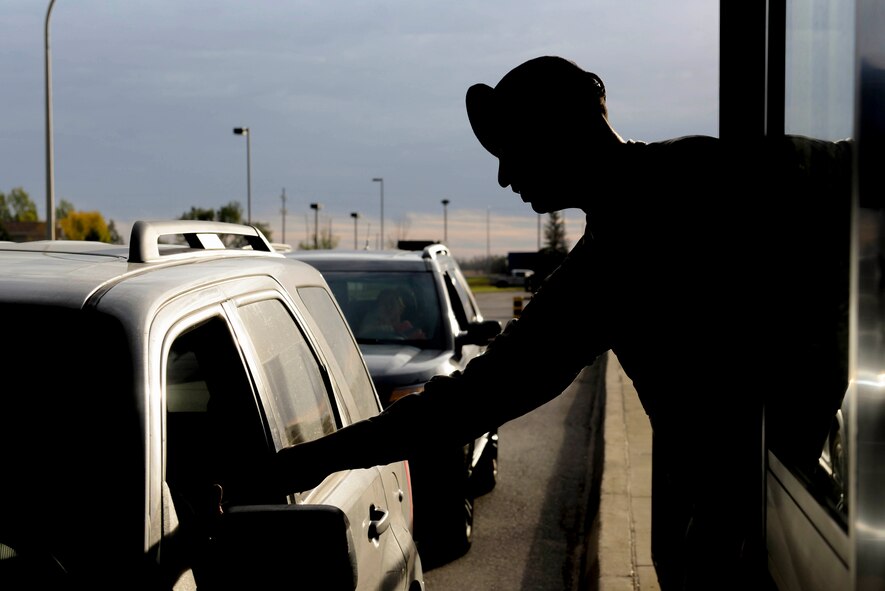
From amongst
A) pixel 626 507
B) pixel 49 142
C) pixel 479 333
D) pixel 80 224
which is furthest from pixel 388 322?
pixel 80 224

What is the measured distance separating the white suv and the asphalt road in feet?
12.6

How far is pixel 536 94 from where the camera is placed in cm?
225

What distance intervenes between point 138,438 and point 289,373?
104cm

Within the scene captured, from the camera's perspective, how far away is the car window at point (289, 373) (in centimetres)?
276

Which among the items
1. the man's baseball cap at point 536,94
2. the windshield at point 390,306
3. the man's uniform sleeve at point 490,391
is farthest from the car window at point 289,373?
the windshield at point 390,306

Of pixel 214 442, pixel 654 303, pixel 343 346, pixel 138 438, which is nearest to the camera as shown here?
pixel 138 438

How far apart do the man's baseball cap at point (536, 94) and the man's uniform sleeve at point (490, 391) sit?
0.30 m

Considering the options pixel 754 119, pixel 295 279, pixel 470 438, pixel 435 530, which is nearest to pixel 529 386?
pixel 470 438

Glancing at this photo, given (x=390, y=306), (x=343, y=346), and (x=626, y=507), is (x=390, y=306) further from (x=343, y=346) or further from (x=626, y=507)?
(x=343, y=346)

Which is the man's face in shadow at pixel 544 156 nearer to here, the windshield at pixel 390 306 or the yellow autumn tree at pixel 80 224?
the windshield at pixel 390 306

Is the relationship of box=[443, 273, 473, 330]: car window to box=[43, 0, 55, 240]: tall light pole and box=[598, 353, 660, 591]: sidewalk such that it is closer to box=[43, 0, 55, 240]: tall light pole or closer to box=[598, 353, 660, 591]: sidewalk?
box=[598, 353, 660, 591]: sidewalk

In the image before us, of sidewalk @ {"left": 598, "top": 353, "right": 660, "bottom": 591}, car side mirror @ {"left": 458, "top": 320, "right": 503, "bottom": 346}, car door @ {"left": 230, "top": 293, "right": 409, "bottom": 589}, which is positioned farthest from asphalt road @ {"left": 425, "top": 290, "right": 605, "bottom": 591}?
car door @ {"left": 230, "top": 293, "right": 409, "bottom": 589}

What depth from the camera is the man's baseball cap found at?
2.24 metres

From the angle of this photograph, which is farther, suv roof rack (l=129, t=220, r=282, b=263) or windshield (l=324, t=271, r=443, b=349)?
windshield (l=324, t=271, r=443, b=349)
